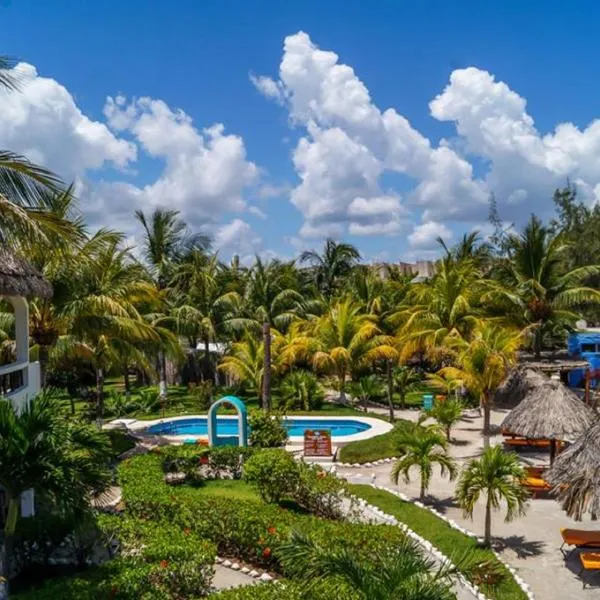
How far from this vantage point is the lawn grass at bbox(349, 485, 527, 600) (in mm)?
9961

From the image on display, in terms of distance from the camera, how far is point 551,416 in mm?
15789

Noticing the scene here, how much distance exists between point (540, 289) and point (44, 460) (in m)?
21.3

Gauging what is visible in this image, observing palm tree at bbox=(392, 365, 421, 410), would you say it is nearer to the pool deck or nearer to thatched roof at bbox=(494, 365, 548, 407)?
the pool deck

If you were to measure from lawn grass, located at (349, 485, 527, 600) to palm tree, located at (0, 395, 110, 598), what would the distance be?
5397mm

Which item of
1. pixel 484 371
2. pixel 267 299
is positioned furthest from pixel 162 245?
pixel 484 371

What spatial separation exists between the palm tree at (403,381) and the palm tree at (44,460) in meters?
19.2

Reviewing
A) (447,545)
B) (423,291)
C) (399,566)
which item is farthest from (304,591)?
(423,291)

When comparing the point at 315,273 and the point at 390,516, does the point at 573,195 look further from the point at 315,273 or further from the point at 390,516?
the point at 390,516

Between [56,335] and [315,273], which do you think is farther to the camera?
[315,273]

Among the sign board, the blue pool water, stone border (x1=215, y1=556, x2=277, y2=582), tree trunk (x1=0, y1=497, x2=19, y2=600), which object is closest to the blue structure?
the blue pool water

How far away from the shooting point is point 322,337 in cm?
2702

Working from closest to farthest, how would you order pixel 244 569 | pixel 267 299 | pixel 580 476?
1. pixel 580 476
2. pixel 244 569
3. pixel 267 299

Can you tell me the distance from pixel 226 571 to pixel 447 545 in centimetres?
408

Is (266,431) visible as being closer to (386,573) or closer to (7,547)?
(7,547)
